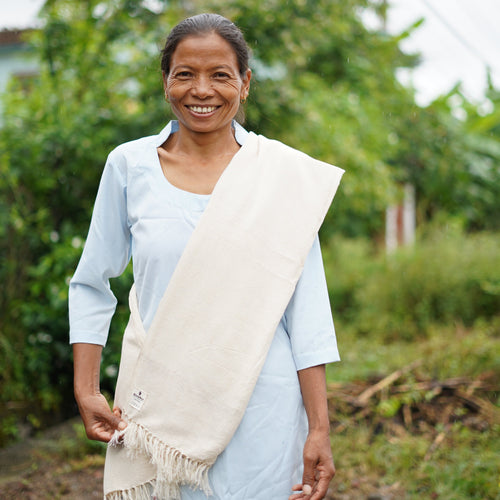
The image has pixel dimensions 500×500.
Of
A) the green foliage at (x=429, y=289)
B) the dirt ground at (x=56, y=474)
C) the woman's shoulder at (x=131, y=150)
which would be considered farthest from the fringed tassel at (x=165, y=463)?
the green foliage at (x=429, y=289)

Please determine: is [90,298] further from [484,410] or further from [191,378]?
[484,410]

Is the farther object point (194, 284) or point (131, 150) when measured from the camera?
point (131, 150)

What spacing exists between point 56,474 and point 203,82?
2.83 m

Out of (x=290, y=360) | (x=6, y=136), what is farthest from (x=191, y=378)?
(x=6, y=136)

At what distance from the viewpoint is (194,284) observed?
4.99 ft

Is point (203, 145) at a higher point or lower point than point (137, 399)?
higher

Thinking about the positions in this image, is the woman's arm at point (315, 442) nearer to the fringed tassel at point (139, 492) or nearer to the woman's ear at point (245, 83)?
the fringed tassel at point (139, 492)

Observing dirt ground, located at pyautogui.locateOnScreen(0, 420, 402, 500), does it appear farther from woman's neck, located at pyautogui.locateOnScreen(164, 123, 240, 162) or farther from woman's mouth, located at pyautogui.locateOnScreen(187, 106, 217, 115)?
woman's mouth, located at pyautogui.locateOnScreen(187, 106, 217, 115)

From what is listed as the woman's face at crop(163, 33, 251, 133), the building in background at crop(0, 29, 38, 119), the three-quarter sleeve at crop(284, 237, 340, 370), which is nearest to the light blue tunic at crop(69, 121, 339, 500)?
the three-quarter sleeve at crop(284, 237, 340, 370)

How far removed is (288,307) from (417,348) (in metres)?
4.58

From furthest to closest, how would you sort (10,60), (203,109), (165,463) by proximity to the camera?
1. (10,60)
2. (203,109)
3. (165,463)

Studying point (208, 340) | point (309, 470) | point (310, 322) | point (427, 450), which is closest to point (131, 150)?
point (208, 340)

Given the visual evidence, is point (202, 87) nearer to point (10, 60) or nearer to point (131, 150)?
point (131, 150)

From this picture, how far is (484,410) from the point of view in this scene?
437cm
